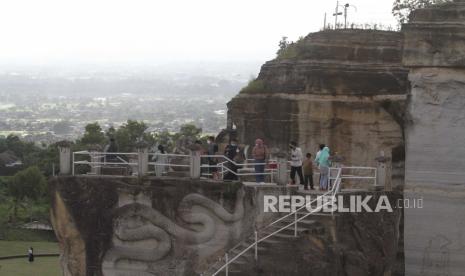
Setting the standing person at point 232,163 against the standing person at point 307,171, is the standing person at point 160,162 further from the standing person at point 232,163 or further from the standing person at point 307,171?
the standing person at point 307,171

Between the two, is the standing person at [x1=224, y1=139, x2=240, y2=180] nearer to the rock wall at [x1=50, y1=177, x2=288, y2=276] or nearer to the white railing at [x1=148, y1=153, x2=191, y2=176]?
the rock wall at [x1=50, y1=177, x2=288, y2=276]

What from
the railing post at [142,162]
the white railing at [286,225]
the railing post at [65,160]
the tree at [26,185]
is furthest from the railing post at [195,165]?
the tree at [26,185]

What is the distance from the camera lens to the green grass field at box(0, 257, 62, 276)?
4322cm

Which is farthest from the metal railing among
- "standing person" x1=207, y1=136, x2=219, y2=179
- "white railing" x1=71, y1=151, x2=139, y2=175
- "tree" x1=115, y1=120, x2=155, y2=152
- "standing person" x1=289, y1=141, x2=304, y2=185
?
"tree" x1=115, y1=120, x2=155, y2=152

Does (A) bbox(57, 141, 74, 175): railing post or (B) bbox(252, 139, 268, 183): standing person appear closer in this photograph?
(B) bbox(252, 139, 268, 183): standing person

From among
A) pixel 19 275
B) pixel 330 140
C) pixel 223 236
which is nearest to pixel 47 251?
pixel 19 275

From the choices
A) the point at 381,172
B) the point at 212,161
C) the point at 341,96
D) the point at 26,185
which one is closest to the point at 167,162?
the point at 212,161

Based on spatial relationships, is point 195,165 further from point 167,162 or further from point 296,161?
point 296,161

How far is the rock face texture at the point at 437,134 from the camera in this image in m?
20.9

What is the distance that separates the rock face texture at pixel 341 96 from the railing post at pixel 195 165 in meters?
5.84

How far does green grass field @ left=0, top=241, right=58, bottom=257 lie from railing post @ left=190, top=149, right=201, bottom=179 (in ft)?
103

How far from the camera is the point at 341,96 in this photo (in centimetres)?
2628

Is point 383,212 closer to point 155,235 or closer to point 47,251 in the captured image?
point 155,235

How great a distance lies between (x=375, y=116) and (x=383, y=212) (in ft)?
18.5
